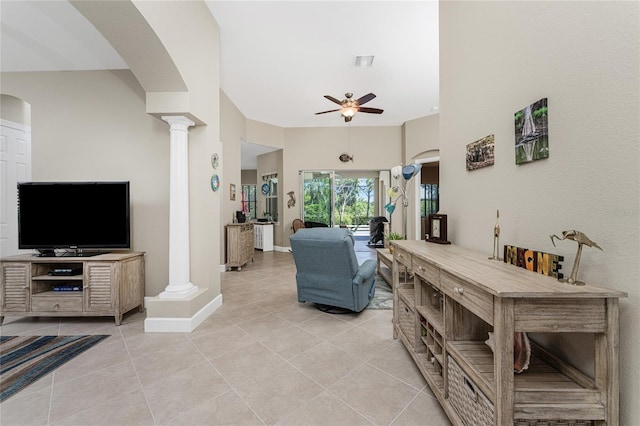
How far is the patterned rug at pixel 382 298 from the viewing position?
3.21 metres

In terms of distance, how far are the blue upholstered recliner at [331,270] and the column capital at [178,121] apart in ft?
5.52

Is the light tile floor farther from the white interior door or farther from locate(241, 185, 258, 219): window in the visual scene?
locate(241, 185, 258, 219): window

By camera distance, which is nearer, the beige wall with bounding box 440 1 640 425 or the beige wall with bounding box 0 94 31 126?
the beige wall with bounding box 440 1 640 425

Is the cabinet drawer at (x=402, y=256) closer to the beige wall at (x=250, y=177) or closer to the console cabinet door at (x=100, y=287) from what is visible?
the console cabinet door at (x=100, y=287)

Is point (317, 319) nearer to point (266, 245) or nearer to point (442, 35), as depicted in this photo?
point (442, 35)

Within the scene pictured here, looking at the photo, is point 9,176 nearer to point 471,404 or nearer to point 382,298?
point 382,298

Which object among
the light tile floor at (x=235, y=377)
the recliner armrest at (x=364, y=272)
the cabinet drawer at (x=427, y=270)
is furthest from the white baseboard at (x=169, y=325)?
the cabinet drawer at (x=427, y=270)

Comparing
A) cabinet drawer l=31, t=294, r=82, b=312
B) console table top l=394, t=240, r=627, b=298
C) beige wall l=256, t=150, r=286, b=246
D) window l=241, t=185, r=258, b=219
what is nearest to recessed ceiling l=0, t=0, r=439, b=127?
beige wall l=256, t=150, r=286, b=246

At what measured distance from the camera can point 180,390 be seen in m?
1.73

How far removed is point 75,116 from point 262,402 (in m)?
3.98

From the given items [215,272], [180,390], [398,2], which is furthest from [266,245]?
[398,2]

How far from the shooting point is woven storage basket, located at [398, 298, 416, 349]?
2017 mm

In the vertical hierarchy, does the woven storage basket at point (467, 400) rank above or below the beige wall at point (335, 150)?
below

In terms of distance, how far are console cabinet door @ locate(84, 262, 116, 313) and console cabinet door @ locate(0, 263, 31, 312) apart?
0.68 metres
